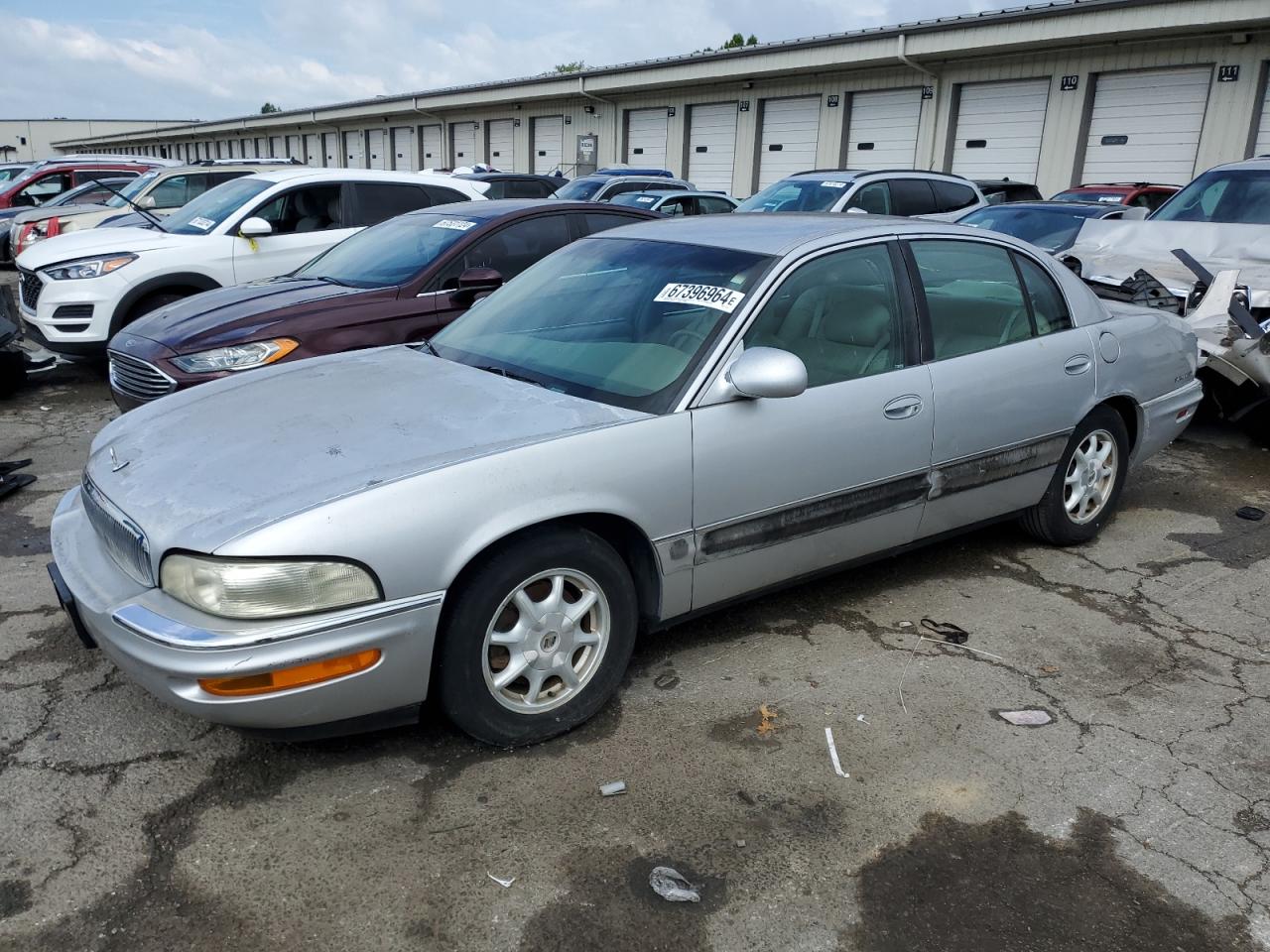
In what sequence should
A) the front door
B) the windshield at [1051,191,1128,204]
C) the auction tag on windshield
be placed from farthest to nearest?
the windshield at [1051,191,1128,204], the auction tag on windshield, the front door

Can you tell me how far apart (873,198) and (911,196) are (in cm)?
59

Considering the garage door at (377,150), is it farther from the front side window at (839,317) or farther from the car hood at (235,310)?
the front side window at (839,317)

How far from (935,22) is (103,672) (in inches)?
747

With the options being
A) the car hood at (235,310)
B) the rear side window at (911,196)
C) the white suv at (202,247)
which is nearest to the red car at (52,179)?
the white suv at (202,247)

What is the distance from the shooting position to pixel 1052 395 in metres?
4.27

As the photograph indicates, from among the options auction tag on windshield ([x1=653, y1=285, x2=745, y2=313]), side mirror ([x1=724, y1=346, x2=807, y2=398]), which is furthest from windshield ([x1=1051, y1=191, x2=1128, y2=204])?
side mirror ([x1=724, y1=346, x2=807, y2=398])

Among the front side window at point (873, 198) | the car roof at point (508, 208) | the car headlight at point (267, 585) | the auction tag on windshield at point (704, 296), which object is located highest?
the front side window at point (873, 198)

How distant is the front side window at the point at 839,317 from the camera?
3527mm

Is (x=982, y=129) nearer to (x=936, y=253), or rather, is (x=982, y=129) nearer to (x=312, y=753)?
(x=936, y=253)

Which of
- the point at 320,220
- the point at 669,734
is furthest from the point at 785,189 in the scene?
the point at 669,734

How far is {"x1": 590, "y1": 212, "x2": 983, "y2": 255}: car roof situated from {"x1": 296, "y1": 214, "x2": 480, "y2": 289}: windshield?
88.2 inches

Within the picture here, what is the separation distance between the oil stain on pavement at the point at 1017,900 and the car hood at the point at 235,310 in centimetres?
443

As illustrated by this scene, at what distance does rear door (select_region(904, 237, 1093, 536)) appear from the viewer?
3.91 meters

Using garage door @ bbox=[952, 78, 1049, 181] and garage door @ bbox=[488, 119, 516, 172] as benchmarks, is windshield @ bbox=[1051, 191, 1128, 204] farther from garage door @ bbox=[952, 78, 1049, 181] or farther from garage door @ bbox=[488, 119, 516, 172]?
garage door @ bbox=[488, 119, 516, 172]
